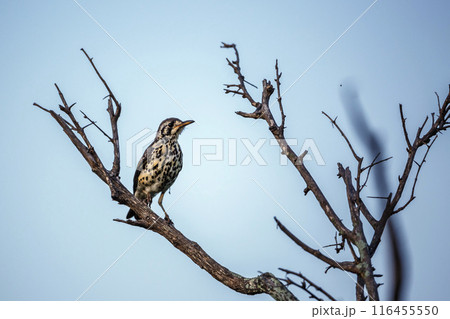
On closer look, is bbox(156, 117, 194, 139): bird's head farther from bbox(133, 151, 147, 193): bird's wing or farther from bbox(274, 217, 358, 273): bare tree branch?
bbox(274, 217, 358, 273): bare tree branch

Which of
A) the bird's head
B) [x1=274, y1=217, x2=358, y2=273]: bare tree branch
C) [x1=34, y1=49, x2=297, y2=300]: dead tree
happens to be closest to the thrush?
the bird's head

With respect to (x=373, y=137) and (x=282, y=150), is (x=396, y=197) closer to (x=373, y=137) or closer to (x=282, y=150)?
(x=282, y=150)

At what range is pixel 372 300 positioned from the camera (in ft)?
12.0

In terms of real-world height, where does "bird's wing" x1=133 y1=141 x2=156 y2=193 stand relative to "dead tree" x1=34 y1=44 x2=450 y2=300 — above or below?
above

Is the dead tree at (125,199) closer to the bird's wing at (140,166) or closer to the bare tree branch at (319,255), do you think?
the bare tree branch at (319,255)

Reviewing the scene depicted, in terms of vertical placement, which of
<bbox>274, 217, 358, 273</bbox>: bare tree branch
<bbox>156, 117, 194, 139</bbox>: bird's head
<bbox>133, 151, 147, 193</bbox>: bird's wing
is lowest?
<bbox>274, 217, 358, 273</bbox>: bare tree branch

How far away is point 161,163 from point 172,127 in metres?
0.69

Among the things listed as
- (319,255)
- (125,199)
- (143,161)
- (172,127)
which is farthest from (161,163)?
(319,255)

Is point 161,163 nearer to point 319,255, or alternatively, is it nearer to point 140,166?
point 140,166

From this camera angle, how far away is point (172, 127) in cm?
848

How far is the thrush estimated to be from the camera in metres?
8.27

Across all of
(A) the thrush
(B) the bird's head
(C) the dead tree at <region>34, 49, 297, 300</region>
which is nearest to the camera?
(C) the dead tree at <region>34, 49, 297, 300</region>

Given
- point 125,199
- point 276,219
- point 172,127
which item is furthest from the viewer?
point 172,127
